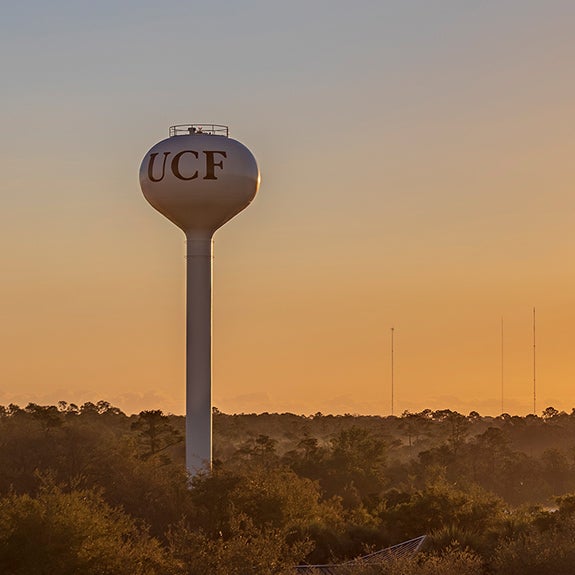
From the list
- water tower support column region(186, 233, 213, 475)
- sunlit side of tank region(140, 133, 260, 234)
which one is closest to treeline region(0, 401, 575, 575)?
water tower support column region(186, 233, 213, 475)

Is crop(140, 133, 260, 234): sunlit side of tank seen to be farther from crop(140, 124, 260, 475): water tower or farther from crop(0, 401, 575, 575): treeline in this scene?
crop(0, 401, 575, 575): treeline

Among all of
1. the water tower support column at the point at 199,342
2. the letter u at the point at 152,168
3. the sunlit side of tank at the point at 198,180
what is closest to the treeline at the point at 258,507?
the water tower support column at the point at 199,342

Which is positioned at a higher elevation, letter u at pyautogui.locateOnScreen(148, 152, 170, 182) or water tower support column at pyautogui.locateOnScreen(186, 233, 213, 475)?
letter u at pyautogui.locateOnScreen(148, 152, 170, 182)

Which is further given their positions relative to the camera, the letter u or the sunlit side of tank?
the letter u

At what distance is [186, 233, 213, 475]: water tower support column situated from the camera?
207ft

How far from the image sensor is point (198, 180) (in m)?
61.2

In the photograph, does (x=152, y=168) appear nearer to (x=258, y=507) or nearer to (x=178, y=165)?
(x=178, y=165)

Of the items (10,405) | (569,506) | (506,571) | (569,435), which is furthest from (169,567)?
(569,435)

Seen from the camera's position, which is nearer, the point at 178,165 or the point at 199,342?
the point at 178,165

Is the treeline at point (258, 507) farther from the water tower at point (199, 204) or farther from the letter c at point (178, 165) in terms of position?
the letter c at point (178, 165)

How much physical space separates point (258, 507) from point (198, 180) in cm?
1600

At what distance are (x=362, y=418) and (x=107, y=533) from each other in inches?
5351

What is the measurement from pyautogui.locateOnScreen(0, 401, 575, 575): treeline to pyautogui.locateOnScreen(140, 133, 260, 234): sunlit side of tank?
1153 centimetres

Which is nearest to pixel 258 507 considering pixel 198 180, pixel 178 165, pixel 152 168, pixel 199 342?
pixel 199 342
